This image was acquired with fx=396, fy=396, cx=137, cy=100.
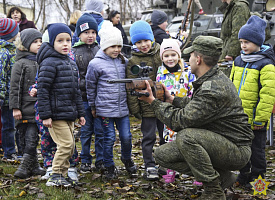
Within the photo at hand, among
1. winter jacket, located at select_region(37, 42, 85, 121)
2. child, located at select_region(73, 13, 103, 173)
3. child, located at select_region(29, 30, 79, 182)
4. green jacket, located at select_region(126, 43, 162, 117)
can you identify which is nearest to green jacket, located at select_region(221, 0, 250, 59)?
green jacket, located at select_region(126, 43, 162, 117)

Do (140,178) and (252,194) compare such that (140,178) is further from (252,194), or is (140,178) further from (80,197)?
(252,194)

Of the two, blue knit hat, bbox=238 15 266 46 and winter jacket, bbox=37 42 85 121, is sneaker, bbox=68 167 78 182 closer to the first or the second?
winter jacket, bbox=37 42 85 121

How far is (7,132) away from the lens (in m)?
6.05

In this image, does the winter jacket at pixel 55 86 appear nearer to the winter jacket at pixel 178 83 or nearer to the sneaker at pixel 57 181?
the sneaker at pixel 57 181

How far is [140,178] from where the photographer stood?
5062 millimetres

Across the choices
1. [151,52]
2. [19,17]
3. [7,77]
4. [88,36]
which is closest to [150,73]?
[151,52]

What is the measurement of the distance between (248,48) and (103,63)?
181cm

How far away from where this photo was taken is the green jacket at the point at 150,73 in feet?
16.8

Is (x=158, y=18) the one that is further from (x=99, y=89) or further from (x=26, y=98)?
(x=26, y=98)

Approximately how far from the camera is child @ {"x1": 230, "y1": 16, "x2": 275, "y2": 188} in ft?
15.0

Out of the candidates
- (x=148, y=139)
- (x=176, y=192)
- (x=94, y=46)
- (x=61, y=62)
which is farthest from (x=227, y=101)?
(x=94, y=46)

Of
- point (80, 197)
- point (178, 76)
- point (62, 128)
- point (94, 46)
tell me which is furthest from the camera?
point (94, 46)

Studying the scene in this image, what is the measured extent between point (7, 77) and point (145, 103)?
2182 mm

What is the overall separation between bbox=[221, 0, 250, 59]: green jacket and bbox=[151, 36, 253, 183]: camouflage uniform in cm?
229
